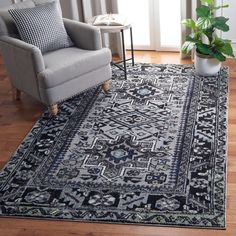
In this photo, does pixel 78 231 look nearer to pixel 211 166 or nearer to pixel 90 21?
pixel 211 166

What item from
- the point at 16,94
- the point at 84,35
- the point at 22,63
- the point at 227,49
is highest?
the point at 84,35

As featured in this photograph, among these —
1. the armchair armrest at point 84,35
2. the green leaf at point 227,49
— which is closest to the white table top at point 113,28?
the armchair armrest at point 84,35

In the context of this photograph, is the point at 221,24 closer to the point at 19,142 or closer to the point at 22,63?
the point at 22,63

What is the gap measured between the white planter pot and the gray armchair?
82 centimetres

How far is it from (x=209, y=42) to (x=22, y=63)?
65.2 inches

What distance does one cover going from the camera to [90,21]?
4629mm

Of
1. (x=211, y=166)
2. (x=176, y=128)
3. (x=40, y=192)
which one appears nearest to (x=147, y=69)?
(x=176, y=128)

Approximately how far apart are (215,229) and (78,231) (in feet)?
2.52

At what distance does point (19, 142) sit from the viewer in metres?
3.74

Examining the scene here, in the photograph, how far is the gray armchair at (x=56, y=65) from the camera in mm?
3844

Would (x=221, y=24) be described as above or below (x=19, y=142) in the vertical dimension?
above

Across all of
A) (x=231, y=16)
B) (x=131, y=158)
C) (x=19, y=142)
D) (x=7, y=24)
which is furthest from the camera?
(x=231, y=16)

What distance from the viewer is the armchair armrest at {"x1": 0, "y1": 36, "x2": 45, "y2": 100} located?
3.81 metres

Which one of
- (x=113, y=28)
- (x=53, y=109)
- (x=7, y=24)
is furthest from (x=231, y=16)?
(x=7, y=24)
